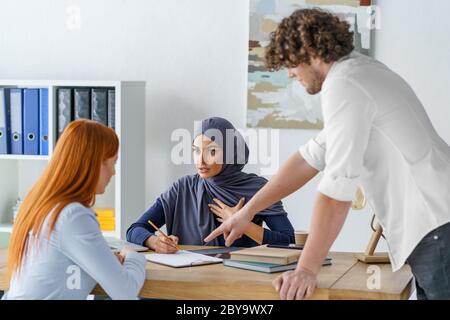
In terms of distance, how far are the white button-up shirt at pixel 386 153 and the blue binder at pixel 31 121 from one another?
2.37 metres

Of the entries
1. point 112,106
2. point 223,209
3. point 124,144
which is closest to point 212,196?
point 223,209

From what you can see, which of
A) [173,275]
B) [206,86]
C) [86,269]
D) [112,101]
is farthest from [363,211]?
[86,269]

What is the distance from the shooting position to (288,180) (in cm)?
250

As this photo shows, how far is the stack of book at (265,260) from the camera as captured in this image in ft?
8.05

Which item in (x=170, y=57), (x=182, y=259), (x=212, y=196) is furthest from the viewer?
(x=170, y=57)

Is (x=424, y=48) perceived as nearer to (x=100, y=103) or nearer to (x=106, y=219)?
(x=100, y=103)

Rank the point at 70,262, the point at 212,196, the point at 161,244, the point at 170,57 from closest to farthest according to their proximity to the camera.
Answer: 1. the point at 70,262
2. the point at 161,244
3. the point at 212,196
4. the point at 170,57

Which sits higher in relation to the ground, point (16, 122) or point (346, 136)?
point (346, 136)

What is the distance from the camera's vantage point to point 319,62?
87.4 inches

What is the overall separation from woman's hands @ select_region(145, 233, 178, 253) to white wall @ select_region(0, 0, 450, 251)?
1449 millimetres

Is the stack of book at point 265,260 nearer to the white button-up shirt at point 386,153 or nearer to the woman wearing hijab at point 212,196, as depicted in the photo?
the white button-up shirt at point 386,153

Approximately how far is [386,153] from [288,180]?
0.44 meters

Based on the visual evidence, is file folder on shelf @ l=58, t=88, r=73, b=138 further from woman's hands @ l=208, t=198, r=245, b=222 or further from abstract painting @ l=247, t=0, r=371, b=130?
woman's hands @ l=208, t=198, r=245, b=222

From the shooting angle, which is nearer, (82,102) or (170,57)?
(82,102)
